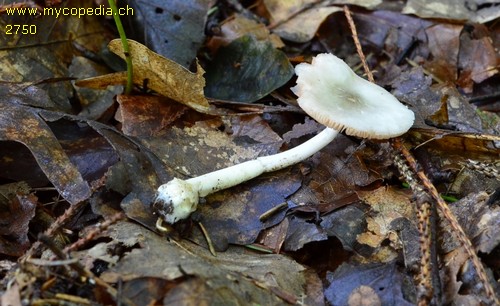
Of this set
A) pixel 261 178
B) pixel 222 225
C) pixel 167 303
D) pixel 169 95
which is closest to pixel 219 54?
pixel 169 95

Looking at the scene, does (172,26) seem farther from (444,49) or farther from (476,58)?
(476,58)

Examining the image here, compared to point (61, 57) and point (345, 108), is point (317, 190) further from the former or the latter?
point (61, 57)

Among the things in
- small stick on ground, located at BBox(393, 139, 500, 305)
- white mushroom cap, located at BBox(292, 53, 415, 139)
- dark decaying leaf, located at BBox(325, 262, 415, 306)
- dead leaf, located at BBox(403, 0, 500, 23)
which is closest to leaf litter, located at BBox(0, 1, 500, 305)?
dark decaying leaf, located at BBox(325, 262, 415, 306)

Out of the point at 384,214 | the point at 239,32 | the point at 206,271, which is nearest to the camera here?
the point at 206,271

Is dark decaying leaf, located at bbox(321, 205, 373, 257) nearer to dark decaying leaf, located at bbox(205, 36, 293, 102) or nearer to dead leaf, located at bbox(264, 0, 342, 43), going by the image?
dark decaying leaf, located at bbox(205, 36, 293, 102)

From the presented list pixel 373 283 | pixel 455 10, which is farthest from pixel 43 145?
pixel 455 10
